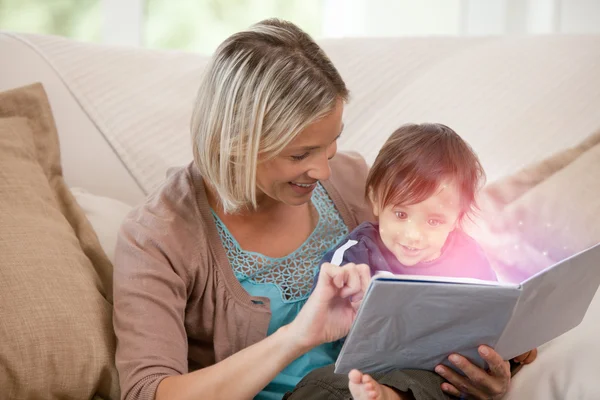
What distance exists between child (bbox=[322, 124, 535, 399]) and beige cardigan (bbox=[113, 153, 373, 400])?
0.22m

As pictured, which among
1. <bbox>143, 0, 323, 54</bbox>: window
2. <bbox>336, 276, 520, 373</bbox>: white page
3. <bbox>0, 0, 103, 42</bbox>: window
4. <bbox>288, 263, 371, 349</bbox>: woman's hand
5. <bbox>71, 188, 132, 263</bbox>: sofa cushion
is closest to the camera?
<bbox>336, 276, 520, 373</bbox>: white page

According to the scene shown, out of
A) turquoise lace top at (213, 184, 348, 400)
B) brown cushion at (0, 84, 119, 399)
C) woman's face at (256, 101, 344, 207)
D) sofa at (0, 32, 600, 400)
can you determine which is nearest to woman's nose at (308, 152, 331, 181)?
woman's face at (256, 101, 344, 207)

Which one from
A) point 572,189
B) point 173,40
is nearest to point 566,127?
point 572,189

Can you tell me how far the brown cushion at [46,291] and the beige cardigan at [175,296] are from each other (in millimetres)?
56

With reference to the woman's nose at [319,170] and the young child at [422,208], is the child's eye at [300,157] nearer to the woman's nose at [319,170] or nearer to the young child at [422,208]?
the woman's nose at [319,170]

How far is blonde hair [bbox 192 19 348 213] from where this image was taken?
1353mm

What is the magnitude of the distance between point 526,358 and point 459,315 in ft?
1.08

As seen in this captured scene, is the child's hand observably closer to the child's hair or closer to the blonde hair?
the child's hair

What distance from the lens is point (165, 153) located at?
6.42ft

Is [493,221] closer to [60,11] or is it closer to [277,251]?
[277,251]

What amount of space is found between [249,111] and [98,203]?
55 centimetres

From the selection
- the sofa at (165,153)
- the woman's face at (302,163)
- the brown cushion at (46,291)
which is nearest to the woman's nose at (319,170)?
the woman's face at (302,163)

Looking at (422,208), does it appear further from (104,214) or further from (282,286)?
(104,214)

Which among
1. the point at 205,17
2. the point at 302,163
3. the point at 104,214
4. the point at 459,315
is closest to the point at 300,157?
the point at 302,163
